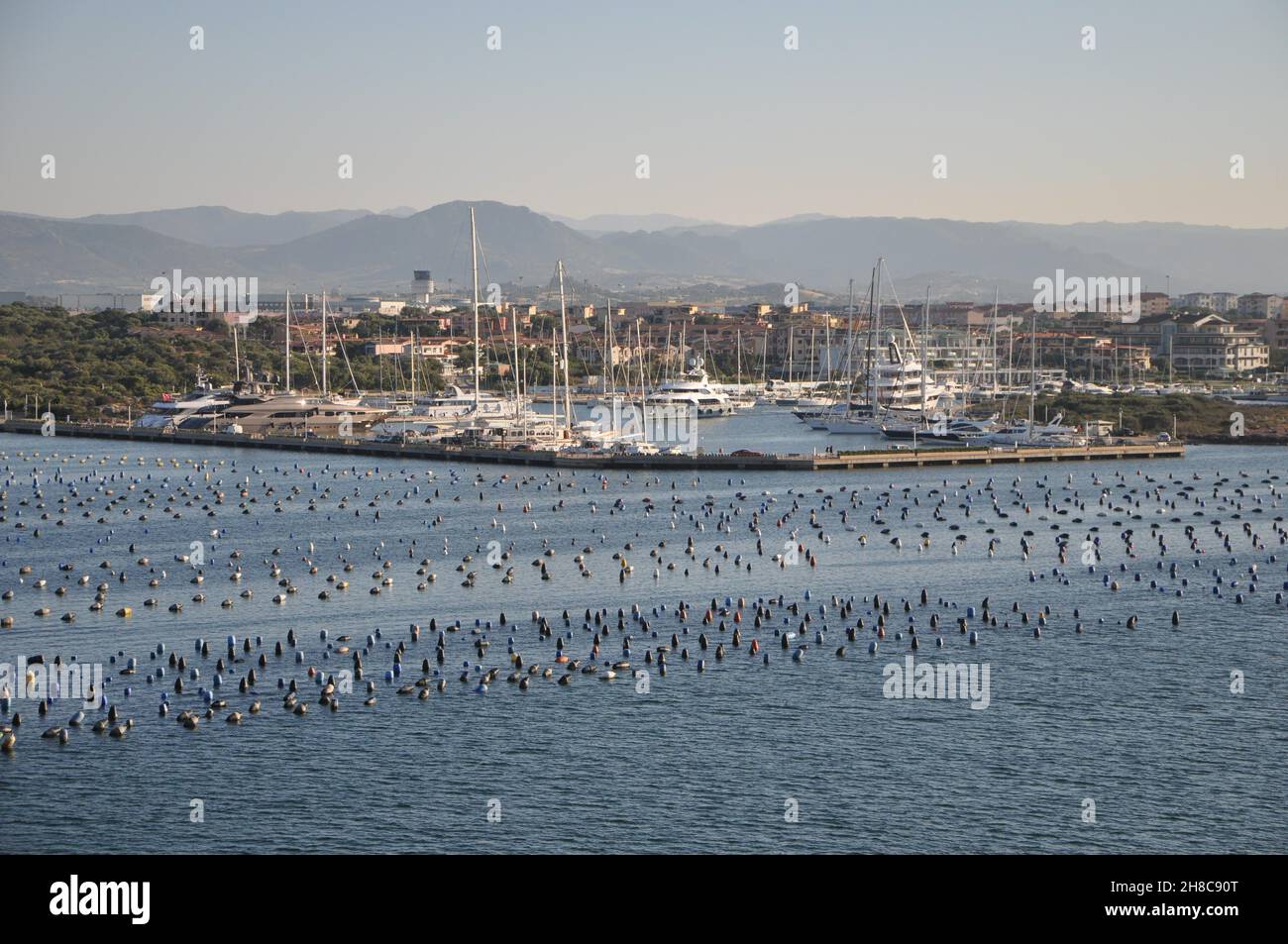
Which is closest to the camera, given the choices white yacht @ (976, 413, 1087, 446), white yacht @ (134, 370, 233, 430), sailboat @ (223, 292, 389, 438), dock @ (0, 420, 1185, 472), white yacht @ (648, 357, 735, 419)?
dock @ (0, 420, 1185, 472)

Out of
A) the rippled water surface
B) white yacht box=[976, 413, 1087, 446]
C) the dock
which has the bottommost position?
the rippled water surface

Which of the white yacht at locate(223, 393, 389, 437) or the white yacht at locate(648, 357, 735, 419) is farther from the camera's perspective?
the white yacht at locate(648, 357, 735, 419)

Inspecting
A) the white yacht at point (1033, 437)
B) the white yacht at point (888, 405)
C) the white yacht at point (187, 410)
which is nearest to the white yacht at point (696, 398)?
the white yacht at point (888, 405)

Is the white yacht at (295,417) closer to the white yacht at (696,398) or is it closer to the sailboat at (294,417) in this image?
the sailboat at (294,417)

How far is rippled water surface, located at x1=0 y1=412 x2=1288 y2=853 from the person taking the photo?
23.7m

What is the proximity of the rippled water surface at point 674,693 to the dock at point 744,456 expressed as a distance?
1373cm

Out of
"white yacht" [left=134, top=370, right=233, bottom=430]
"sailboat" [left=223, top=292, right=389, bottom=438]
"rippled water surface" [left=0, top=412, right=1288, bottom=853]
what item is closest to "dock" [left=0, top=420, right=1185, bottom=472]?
"sailboat" [left=223, top=292, right=389, bottom=438]

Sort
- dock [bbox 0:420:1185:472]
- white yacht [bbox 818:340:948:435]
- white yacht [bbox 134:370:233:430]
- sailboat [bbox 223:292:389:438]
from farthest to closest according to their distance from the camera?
white yacht [bbox 134:370:233:430] → white yacht [bbox 818:340:948:435] → sailboat [bbox 223:292:389:438] → dock [bbox 0:420:1185:472]

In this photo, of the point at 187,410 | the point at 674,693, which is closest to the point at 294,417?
the point at 187,410

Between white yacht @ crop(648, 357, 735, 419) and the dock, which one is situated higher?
white yacht @ crop(648, 357, 735, 419)

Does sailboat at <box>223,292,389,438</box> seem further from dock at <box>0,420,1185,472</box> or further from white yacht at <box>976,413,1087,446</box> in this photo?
white yacht at <box>976,413,1087,446</box>

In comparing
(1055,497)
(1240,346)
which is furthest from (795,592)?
(1240,346)

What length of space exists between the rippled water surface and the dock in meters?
13.7
